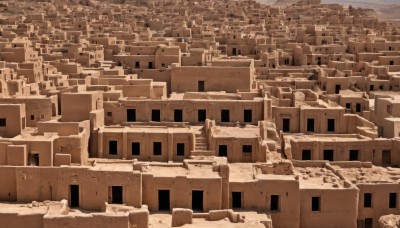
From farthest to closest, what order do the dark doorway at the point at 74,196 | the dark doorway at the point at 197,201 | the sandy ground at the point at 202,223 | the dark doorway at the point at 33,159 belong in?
the dark doorway at the point at 33,159 → the dark doorway at the point at 74,196 → the dark doorway at the point at 197,201 → the sandy ground at the point at 202,223

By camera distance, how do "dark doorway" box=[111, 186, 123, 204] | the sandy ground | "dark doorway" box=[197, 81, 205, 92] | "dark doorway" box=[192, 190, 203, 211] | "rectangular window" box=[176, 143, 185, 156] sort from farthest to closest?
"dark doorway" box=[197, 81, 205, 92] < "rectangular window" box=[176, 143, 185, 156] < "dark doorway" box=[192, 190, 203, 211] < "dark doorway" box=[111, 186, 123, 204] < the sandy ground

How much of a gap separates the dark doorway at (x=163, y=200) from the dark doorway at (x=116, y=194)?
1.86 m

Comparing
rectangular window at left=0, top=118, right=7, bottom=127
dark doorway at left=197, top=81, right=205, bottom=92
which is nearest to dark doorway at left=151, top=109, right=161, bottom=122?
dark doorway at left=197, top=81, right=205, bottom=92

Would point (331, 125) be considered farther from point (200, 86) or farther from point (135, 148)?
point (135, 148)

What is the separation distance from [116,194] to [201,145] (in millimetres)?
7571

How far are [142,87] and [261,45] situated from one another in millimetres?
29208

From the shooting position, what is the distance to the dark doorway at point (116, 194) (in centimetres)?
3183

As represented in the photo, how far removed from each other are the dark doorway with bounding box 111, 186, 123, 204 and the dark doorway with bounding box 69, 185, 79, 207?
1.78m

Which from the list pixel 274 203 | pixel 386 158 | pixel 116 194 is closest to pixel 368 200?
pixel 274 203

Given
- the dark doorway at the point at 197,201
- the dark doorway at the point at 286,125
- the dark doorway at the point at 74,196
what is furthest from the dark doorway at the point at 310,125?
the dark doorway at the point at 74,196

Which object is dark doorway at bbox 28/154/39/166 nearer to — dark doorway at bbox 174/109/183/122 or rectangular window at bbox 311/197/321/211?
dark doorway at bbox 174/109/183/122

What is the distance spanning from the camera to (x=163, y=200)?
32.3 metres

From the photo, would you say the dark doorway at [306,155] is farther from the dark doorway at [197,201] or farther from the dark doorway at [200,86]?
the dark doorway at [200,86]

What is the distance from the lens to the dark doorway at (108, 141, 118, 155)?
37.8 m
